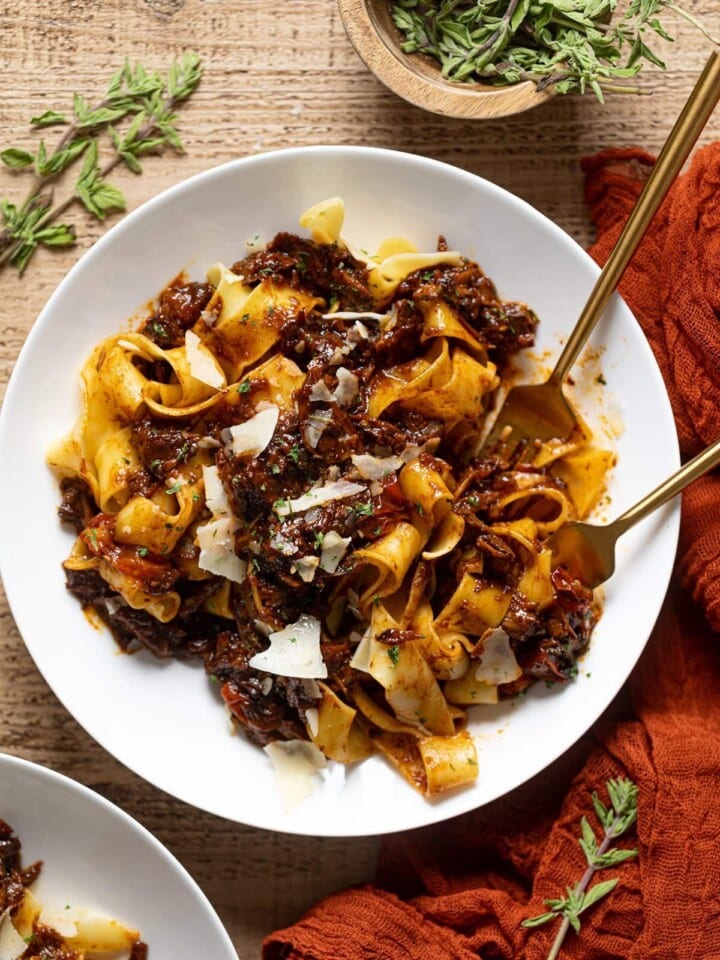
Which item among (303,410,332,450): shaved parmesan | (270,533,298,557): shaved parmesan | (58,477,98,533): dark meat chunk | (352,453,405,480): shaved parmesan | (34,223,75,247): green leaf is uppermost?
(303,410,332,450): shaved parmesan

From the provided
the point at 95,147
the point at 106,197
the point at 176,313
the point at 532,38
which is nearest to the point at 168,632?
the point at 176,313

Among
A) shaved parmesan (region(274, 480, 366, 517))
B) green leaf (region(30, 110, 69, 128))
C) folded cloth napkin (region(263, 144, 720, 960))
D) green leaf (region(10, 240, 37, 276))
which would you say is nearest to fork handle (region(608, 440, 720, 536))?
folded cloth napkin (region(263, 144, 720, 960))

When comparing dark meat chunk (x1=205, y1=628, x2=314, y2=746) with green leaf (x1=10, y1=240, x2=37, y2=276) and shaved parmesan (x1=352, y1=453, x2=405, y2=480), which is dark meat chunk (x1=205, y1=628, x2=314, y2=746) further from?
green leaf (x1=10, y1=240, x2=37, y2=276)

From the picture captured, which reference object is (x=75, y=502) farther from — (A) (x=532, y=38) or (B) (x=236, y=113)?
(A) (x=532, y=38)

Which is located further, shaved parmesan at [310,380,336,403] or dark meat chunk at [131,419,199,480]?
dark meat chunk at [131,419,199,480]

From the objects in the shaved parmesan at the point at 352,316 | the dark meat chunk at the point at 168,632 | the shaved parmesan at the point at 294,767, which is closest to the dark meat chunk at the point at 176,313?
the shaved parmesan at the point at 352,316

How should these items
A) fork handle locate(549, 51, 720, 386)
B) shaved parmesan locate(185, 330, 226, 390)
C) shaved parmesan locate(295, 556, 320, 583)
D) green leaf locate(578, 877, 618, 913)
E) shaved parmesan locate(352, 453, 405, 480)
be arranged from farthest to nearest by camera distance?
1. green leaf locate(578, 877, 618, 913)
2. shaved parmesan locate(185, 330, 226, 390)
3. shaved parmesan locate(352, 453, 405, 480)
4. shaved parmesan locate(295, 556, 320, 583)
5. fork handle locate(549, 51, 720, 386)

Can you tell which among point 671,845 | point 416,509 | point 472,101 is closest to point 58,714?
point 416,509

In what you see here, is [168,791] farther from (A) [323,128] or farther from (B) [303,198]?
(A) [323,128]
